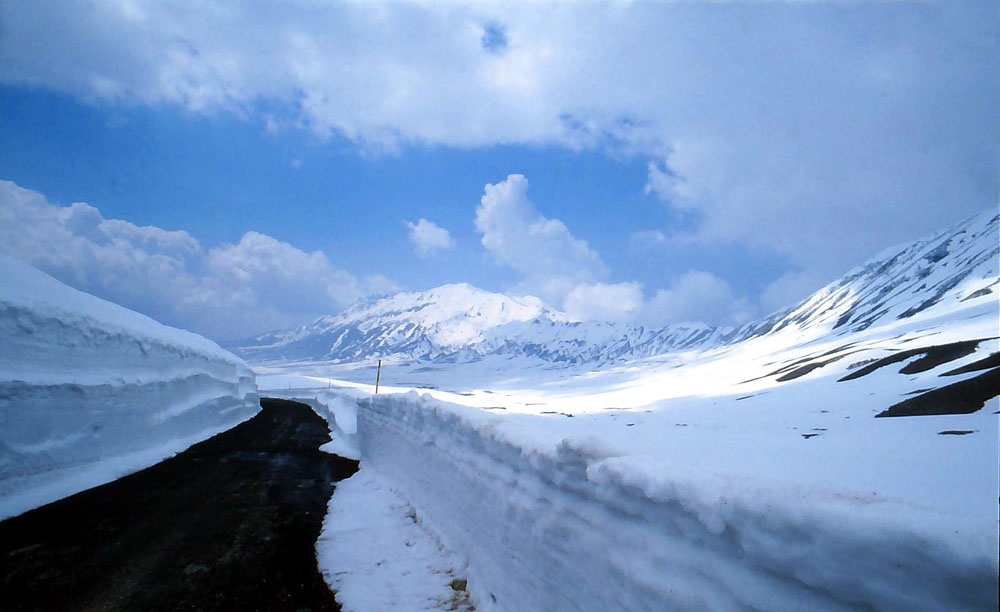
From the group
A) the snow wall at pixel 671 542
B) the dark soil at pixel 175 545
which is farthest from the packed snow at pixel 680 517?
the dark soil at pixel 175 545

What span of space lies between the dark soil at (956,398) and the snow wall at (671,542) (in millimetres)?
20717

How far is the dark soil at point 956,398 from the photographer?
16962mm

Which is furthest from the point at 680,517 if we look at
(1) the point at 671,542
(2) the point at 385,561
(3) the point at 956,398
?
(3) the point at 956,398

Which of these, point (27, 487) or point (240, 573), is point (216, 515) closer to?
point (240, 573)

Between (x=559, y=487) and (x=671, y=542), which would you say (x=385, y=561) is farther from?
(x=671, y=542)

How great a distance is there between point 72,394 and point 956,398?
104 feet

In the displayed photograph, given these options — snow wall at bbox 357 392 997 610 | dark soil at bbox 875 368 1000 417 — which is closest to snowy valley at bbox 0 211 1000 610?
snow wall at bbox 357 392 997 610

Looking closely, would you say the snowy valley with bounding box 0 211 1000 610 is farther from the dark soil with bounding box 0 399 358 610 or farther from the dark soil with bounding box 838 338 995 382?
the dark soil with bounding box 838 338 995 382

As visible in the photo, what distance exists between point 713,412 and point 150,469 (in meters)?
39.8

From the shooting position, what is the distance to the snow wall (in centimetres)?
207

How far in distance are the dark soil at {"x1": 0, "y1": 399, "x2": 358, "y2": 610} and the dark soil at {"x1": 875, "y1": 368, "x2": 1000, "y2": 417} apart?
23.3 m

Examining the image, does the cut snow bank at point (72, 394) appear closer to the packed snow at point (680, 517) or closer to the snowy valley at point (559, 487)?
the snowy valley at point (559, 487)

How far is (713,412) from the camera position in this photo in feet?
125

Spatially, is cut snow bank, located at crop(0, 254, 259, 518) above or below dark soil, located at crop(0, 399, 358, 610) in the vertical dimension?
above
